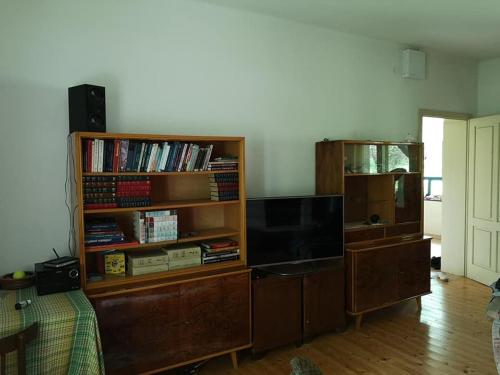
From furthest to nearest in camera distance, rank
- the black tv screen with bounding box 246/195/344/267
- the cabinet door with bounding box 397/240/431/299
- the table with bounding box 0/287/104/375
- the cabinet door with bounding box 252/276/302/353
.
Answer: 1. the cabinet door with bounding box 397/240/431/299
2. the black tv screen with bounding box 246/195/344/267
3. the cabinet door with bounding box 252/276/302/353
4. the table with bounding box 0/287/104/375

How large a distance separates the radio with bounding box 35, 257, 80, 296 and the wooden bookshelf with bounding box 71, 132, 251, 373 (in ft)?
0.23

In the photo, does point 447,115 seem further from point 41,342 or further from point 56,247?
point 41,342

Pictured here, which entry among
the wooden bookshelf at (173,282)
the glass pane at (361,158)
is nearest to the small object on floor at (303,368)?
the wooden bookshelf at (173,282)

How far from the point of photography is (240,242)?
3.06 meters

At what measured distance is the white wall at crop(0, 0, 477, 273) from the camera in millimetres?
2584

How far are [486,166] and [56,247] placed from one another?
15.6 feet

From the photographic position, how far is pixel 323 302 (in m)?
3.36

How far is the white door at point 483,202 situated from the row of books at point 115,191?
13.5 feet

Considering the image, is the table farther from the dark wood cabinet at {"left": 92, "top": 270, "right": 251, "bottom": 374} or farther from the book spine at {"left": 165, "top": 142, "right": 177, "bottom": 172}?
the book spine at {"left": 165, "top": 142, "right": 177, "bottom": 172}

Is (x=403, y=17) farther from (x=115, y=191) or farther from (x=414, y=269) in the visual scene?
(x=115, y=191)

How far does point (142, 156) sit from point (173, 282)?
33.8 inches

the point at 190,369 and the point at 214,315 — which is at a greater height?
the point at 214,315

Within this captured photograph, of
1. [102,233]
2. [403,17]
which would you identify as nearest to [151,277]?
[102,233]

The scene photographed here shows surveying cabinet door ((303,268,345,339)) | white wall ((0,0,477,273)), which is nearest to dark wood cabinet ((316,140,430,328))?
cabinet door ((303,268,345,339))
